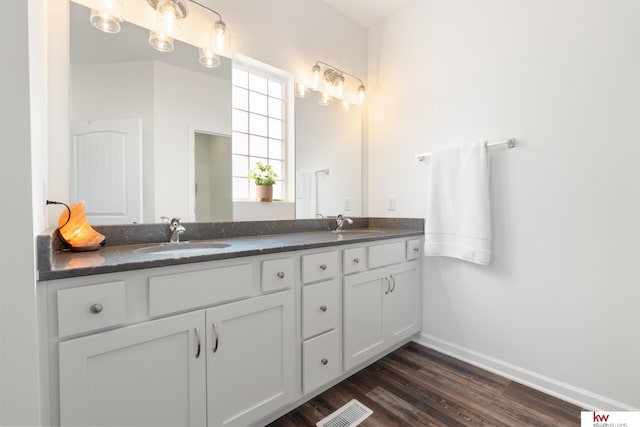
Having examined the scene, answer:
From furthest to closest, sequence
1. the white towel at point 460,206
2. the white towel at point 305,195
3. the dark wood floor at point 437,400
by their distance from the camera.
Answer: the white towel at point 305,195, the white towel at point 460,206, the dark wood floor at point 437,400

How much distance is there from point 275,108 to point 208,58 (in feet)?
1.88

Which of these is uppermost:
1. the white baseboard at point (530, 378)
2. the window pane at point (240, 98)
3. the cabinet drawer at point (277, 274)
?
the window pane at point (240, 98)

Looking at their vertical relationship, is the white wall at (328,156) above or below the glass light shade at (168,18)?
below

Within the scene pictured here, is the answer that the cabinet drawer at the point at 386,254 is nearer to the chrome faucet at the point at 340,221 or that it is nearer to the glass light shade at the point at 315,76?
the chrome faucet at the point at 340,221

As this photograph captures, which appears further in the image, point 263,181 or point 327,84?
point 327,84

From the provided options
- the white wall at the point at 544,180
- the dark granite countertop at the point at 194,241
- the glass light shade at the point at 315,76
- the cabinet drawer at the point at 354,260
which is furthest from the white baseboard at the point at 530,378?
the glass light shade at the point at 315,76

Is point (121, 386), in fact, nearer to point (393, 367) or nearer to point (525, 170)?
point (393, 367)

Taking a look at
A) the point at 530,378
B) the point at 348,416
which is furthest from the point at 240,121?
the point at 530,378

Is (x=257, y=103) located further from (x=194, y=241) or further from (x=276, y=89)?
(x=194, y=241)

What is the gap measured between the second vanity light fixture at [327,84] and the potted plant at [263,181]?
633 millimetres

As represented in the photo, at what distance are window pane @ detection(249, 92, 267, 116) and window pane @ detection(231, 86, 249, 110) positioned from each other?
30 mm

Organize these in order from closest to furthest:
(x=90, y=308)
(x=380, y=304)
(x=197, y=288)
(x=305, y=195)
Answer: (x=90, y=308) < (x=197, y=288) < (x=380, y=304) < (x=305, y=195)

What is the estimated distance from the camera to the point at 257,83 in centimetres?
198

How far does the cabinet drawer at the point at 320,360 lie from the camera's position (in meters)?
1.41
